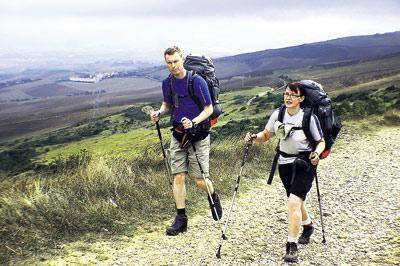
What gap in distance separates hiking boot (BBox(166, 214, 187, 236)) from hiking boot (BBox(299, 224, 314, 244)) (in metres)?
1.76

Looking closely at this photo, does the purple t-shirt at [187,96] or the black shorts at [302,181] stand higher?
the purple t-shirt at [187,96]

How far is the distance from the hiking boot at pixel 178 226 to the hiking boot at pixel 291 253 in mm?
1700

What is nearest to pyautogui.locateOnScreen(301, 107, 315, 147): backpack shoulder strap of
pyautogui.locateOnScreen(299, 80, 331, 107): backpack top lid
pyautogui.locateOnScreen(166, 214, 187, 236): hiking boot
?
pyautogui.locateOnScreen(299, 80, 331, 107): backpack top lid

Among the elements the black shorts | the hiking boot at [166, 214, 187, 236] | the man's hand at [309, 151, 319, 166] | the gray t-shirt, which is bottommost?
the hiking boot at [166, 214, 187, 236]

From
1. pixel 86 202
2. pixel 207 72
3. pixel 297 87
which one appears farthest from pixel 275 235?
pixel 86 202

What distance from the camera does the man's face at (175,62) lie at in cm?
577

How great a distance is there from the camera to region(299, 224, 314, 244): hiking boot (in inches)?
234

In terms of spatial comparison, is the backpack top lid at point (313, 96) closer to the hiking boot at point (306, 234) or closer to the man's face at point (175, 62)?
the man's face at point (175, 62)

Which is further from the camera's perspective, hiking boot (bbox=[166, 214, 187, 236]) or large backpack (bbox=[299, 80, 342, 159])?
hiking boot (bbox=[166, 214, 187, 236])

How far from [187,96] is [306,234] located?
2.63 m

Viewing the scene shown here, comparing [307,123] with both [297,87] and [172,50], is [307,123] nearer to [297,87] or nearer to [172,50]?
[297,87]

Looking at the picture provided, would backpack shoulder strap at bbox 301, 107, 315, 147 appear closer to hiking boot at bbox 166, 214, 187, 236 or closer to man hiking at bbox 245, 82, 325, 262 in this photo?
man hiking at bbox 245, 82, 325, 262

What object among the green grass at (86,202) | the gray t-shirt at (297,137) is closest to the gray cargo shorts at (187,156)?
the green grass at (86,202)

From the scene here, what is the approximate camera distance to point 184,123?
5.57 metres
